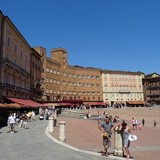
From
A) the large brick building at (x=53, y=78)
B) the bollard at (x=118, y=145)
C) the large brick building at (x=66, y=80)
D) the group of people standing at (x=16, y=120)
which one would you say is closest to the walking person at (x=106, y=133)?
the bollard at (x=118, y=145)

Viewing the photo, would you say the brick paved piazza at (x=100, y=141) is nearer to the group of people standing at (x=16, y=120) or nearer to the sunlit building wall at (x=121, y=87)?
the group of people standing at (x=16, y=120)

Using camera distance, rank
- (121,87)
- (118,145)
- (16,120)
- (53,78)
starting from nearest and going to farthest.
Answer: (118,145), (16,120), (53,78), (121,87)

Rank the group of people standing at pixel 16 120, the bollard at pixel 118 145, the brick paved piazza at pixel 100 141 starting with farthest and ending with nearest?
1. the group of people standing at pixel 16 120
2. the brick paved piazza at pixel 100 141
3. the bollard at pixel 118 145

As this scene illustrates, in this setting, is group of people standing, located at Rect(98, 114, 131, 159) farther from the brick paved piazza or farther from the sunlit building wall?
the sunlit building wall

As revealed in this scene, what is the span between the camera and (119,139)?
11906mm

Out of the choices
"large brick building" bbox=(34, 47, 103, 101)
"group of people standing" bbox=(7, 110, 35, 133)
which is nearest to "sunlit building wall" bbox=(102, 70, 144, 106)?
"large brick building" bbox=(34, 47, 103, 101)

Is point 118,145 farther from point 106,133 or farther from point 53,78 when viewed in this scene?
point 53,78

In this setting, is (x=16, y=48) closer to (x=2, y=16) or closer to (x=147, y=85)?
(x=2, y=16)

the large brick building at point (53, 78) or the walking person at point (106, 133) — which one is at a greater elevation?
the large brick building at point (53, 78)

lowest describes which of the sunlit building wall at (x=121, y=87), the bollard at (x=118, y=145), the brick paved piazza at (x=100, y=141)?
the brick paved piazza at (x=100, y=141)

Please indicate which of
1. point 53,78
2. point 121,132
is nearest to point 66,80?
point 53,78

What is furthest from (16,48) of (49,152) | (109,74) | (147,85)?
(147,85)

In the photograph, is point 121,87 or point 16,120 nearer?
point 16,120

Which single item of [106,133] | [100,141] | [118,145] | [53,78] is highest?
[53,78]
